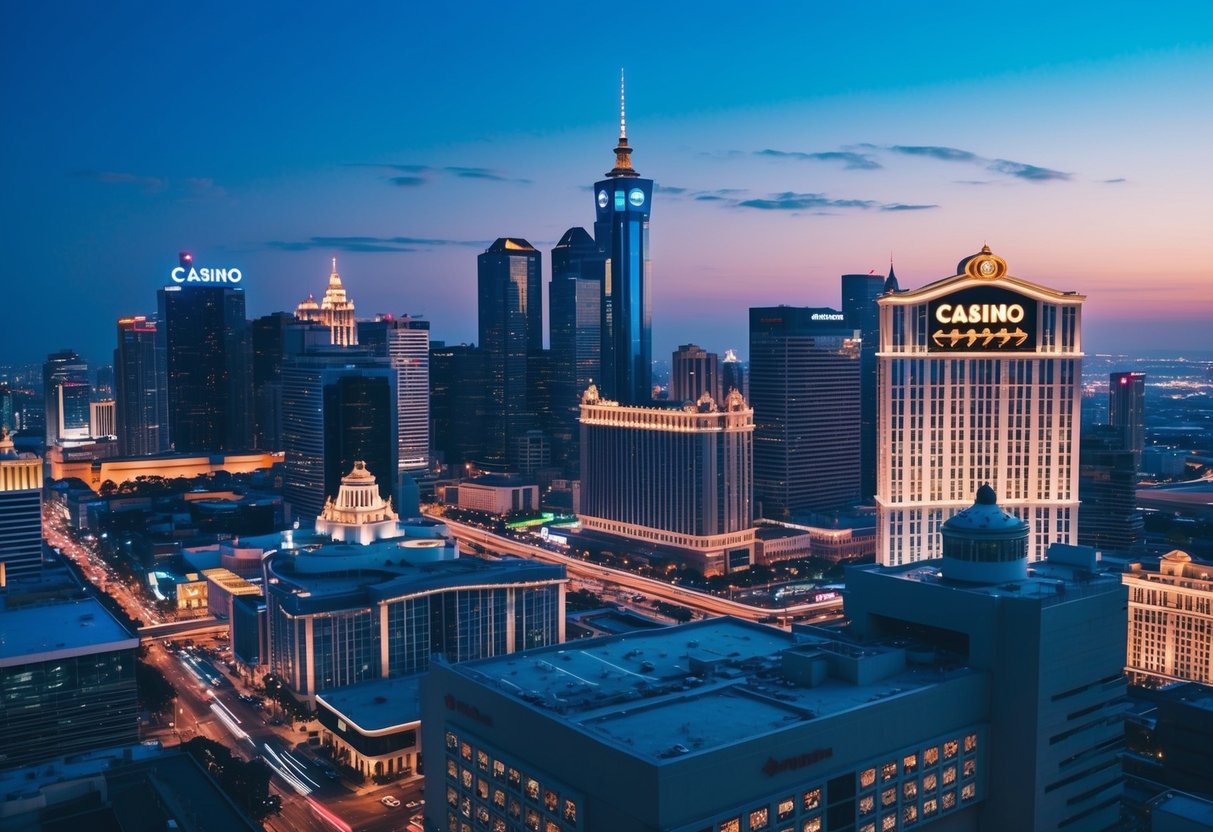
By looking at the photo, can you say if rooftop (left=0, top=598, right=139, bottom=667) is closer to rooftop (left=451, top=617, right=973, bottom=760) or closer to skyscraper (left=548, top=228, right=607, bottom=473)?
rooftop (left=451, top=617, right=973, bottom=760)

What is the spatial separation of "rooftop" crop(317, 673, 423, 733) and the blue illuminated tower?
295ft

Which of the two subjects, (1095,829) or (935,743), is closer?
(935,743)

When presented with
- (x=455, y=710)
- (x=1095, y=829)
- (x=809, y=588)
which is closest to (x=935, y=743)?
(x=1095, y=829)

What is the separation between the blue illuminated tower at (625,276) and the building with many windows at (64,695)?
99.5 m

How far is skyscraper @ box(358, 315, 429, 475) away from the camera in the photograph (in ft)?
563

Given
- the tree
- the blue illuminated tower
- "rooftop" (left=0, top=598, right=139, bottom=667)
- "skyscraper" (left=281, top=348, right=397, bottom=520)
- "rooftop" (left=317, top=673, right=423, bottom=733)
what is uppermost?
the blue illuminated tower

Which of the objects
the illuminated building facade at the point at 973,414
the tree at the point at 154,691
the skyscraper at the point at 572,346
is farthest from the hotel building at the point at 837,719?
the skyscraper at the point at 572,346

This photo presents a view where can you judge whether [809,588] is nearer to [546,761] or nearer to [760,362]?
[760,362]

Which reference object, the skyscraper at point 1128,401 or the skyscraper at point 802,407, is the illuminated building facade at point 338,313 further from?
the skyscraper at point 1128,401

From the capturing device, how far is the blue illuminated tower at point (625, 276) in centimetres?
15912

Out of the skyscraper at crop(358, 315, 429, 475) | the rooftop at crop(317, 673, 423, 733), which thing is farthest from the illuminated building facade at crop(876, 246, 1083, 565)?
the skyscraper at crop(358, 315, 429, 475)

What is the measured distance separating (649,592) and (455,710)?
6795cm

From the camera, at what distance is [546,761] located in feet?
120

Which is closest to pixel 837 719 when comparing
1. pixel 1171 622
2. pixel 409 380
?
pixel 1171 622
